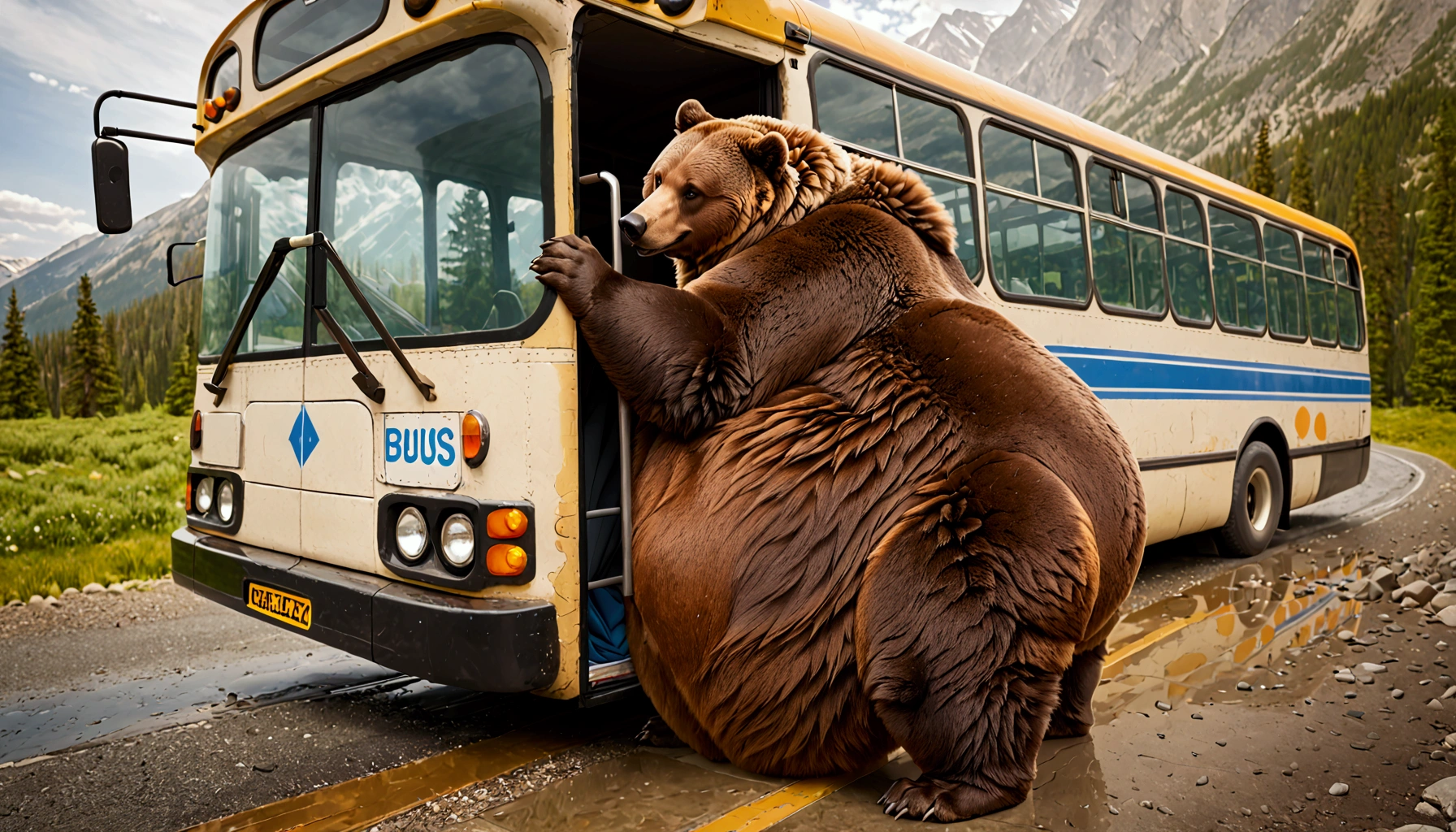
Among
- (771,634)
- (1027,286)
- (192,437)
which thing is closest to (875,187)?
(771,634)

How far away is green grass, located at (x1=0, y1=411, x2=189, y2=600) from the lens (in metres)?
6.14

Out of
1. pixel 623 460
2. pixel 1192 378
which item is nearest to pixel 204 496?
pixel 623 460

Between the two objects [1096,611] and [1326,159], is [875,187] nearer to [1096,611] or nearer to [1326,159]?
[1096,611]

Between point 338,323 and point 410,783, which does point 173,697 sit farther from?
point 338,323

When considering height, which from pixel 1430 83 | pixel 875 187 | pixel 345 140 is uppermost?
pixel 1430 83

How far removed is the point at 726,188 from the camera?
9.14 ft

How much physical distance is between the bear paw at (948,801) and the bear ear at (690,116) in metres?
2.17

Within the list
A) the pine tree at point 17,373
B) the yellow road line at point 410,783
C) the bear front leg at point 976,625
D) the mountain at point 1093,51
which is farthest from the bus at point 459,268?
the mountain at point 1093,51

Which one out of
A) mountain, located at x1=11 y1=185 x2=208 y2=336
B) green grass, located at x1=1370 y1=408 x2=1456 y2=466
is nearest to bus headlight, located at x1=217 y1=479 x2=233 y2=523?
mountain, located at x1=11 y1=185 x2=208 y2=336

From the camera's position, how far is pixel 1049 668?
7.82 feet

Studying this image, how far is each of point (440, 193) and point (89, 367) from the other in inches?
357

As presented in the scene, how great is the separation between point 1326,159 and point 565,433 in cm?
6089

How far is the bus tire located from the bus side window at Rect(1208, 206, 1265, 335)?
104 centimetres

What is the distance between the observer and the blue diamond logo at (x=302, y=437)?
342 centimetres
